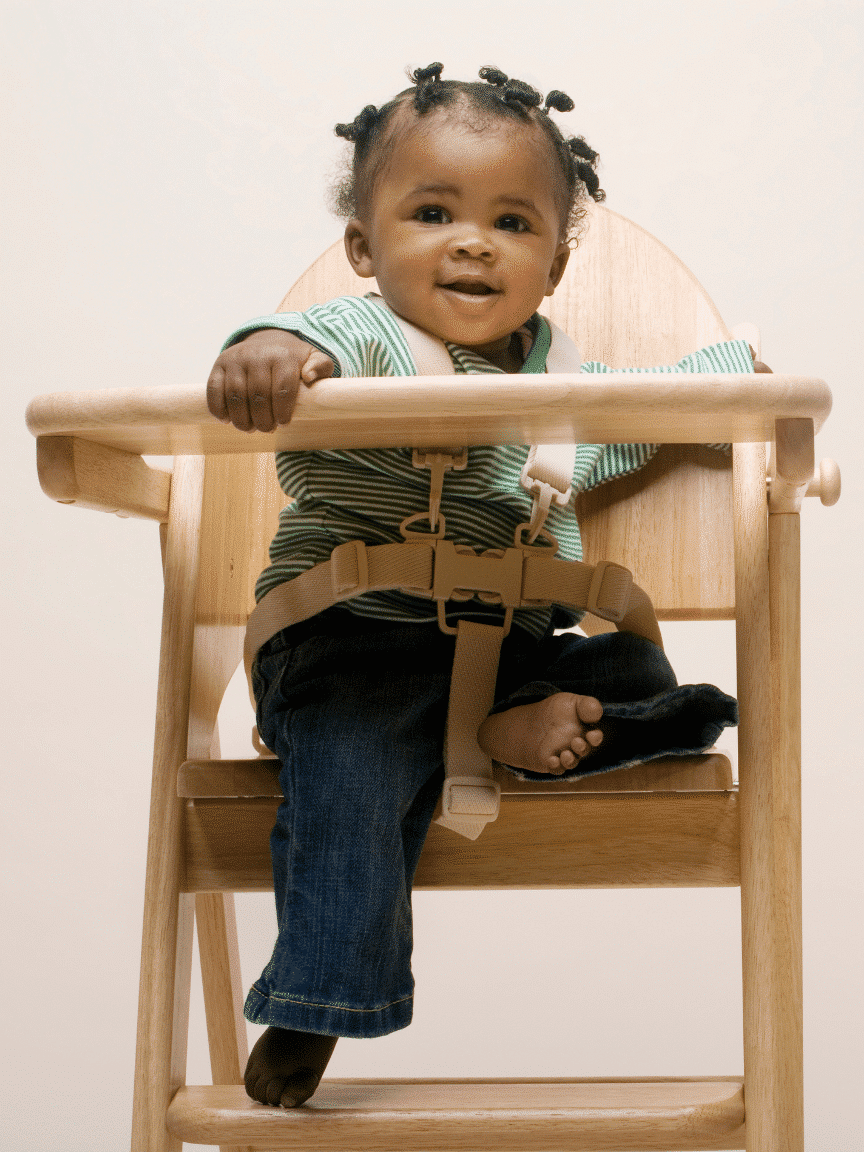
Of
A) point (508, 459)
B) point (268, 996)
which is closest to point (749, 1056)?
point (268, 996)

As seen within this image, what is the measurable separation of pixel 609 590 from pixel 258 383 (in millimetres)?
281

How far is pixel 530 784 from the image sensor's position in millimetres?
729

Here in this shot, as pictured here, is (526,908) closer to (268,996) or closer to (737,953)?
(737,953)

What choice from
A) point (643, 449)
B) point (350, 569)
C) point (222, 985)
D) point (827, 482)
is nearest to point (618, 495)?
point (643, 449)

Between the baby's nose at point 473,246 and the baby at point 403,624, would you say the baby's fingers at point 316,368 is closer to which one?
the baby at point 403,624

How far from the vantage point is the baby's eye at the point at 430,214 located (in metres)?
0.80

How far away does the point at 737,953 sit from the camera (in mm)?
Answer: 1310

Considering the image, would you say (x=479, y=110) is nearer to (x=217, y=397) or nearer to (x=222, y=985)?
(x=217, y=397)

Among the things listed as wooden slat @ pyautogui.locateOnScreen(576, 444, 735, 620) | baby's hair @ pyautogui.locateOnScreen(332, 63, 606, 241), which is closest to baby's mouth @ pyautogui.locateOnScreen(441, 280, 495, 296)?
baby's hair @ pyautogui.locateOnScreen(332, 63, 606, 241)

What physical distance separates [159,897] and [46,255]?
846 millimetres

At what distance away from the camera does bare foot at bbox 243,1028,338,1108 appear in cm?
68

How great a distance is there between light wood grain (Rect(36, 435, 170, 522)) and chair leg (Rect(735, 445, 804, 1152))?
37 cm

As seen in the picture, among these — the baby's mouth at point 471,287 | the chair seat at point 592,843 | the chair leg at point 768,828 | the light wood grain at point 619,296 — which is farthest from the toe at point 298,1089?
the light wood grain at point 619,296

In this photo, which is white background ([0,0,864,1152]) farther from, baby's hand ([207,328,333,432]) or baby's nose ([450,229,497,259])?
baby's hand ([207,328,333,432])
